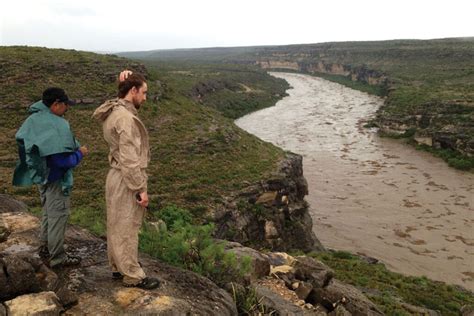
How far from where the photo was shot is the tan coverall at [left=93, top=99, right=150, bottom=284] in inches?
189

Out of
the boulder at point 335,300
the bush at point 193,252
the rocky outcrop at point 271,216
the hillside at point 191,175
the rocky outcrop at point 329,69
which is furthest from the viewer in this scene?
the rocky outcrop at point 329,69

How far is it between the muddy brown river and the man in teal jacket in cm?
1832

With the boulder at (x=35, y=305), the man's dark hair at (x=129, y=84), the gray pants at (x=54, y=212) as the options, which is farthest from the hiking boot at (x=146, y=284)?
the man's dark hair at (x=129, y=84)

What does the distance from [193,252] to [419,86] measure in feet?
227

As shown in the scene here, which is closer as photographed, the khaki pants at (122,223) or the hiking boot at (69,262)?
the khaki pants at (122,223)

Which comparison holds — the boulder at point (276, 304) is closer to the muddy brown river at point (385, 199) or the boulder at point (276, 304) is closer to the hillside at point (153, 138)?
the hillside at point (153, 138)

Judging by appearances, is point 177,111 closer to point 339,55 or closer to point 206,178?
point 206,178

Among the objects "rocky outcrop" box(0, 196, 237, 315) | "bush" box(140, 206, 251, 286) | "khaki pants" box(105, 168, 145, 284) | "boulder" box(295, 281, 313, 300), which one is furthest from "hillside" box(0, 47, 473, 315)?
"boulder" box(295, 281, 313, 300)

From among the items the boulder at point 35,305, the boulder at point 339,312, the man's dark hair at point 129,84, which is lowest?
the boulder at point 339,312

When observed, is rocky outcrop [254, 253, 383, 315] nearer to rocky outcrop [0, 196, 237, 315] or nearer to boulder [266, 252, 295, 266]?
boulder [266, 252, 295, 266]

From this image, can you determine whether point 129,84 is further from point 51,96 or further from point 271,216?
point 271,216

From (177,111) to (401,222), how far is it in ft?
52.8

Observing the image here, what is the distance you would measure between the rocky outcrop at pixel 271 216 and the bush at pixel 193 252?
9.05 metres

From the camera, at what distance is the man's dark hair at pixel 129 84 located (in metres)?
5.06
